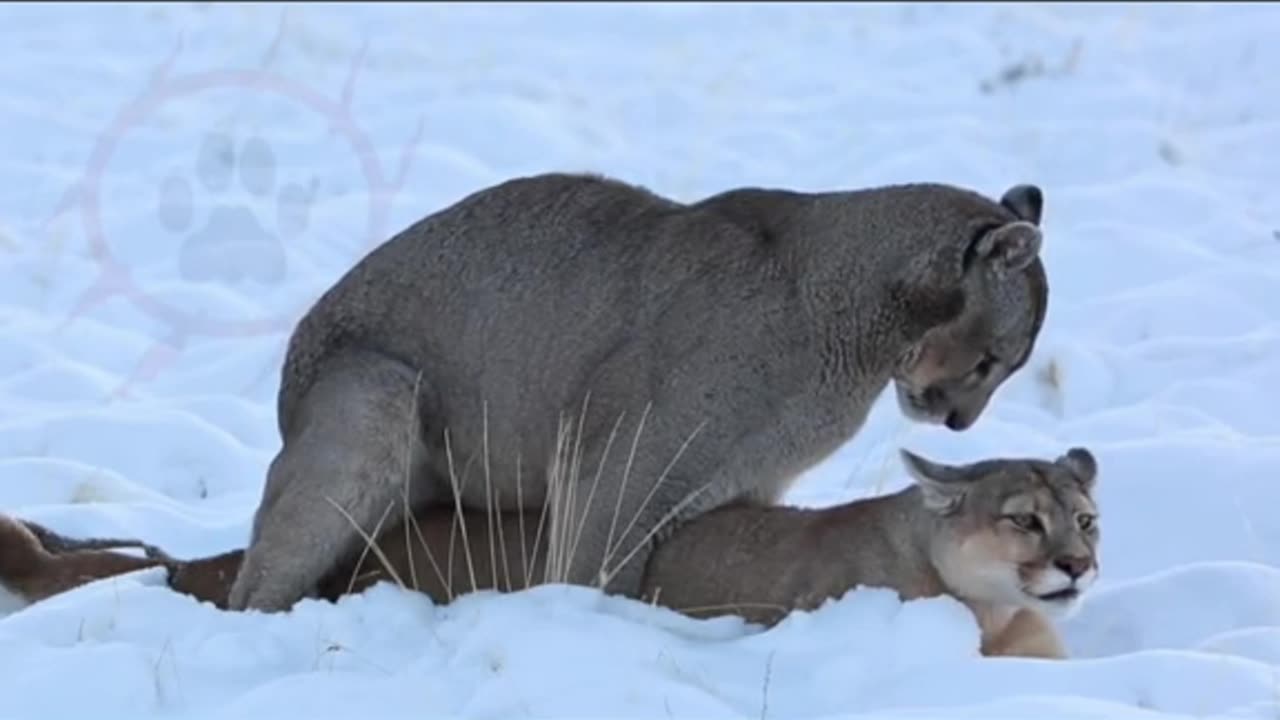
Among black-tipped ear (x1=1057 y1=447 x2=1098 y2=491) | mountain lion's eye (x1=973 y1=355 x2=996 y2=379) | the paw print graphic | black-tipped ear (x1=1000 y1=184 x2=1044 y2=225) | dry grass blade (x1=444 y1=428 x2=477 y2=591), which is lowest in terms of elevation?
the paw print graphic

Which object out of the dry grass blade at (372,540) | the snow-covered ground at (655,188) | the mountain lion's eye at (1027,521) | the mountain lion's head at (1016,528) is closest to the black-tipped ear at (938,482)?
the mountain lion's head at (1016,528)

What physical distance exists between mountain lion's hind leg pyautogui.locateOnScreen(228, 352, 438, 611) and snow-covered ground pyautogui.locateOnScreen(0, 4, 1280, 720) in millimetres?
455

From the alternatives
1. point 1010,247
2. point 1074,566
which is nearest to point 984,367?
point 1010,247

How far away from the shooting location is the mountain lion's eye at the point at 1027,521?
810 centimetres

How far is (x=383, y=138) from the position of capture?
15703 mm

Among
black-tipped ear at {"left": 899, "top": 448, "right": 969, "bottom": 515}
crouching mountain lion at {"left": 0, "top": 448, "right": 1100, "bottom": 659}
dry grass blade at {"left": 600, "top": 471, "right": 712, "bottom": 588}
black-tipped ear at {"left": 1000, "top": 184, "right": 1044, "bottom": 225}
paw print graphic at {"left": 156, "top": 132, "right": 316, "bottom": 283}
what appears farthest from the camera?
paw print graphic at {"left": 156, "top": 132, "right": 316, "bottom": 283}

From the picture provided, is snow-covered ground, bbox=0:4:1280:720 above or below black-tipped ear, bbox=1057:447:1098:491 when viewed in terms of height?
below

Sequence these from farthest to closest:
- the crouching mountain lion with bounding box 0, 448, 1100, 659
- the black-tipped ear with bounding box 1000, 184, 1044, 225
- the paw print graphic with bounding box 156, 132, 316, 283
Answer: the paw print graphic with bounding box 156, 132, 316, 283, the black-tipped ear with bounding box 1000, 184, 1044, 225, the crouching mountain lion with bounding box 0, 448, 1100, 659

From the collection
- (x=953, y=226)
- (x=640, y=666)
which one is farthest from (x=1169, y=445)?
(x=640, y=666)

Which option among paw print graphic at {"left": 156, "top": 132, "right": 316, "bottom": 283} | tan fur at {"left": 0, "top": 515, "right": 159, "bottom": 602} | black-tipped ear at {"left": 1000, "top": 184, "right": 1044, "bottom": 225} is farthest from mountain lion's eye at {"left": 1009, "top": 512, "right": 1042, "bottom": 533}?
paw print graphic at {"left": 156, "top": 132, "right": 316, "bottom": 283}

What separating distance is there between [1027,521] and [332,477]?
2.18 metres

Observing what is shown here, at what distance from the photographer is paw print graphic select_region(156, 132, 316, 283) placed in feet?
43.5

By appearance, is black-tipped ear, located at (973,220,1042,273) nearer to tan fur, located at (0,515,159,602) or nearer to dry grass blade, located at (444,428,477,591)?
dry grass blade, located at (444,428,477,591)

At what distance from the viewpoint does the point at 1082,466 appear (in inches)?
332
